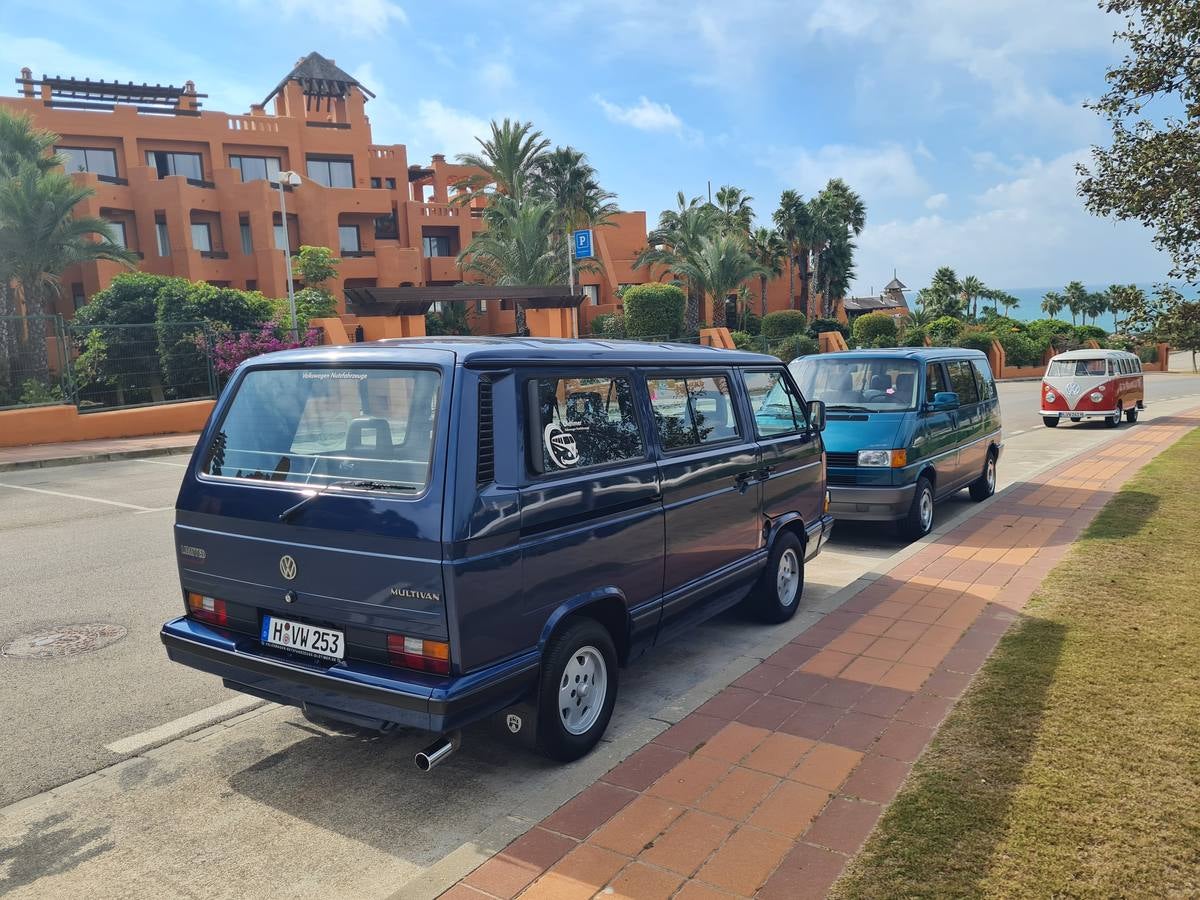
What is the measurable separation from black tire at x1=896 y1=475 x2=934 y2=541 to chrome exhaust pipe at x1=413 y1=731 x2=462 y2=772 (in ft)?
20.5

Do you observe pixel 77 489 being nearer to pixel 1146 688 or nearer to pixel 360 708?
pixel 360 708

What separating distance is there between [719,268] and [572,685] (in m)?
37.9

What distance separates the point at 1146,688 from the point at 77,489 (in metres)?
14.0

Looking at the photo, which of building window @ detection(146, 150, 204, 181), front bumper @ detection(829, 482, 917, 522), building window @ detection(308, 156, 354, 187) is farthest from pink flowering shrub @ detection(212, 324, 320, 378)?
building window @ detection(308, 156, 354, 187)

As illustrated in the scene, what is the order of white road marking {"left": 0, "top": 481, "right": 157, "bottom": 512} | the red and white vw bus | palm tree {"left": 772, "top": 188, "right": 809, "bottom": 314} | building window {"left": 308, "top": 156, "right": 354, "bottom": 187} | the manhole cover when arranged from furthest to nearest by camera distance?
1. palm tree {"left": 772, "top": 188, "right": 809, "bottom": 314}
2. building window {"left": 308, "top": 156, "right": 354, "bottom": 187}
3. the red and white vw bus
4. white road marking {"left": 0, "top": 481, "right": 157, "bottom": 512}
5. the manhole cover

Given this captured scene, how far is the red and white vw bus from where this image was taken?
2070cm

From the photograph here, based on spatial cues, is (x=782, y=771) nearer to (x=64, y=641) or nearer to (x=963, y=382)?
(x=64, y=641)

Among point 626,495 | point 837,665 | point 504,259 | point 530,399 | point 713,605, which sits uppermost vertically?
point 504,259

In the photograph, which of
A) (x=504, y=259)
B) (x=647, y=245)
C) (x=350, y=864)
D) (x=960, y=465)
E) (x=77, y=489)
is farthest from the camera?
(x=647, y=245)

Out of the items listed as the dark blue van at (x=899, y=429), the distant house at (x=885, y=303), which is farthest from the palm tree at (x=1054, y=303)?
the dark blue van at (x=899, y=429)

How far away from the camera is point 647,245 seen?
169ft

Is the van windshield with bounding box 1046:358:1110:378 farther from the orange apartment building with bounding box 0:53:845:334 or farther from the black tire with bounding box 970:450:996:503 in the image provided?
the orange apartment building with bounding box 0:53:845:334

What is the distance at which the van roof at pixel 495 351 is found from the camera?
12.5 feet

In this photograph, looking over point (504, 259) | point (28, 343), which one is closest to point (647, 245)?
point (504, 259)
